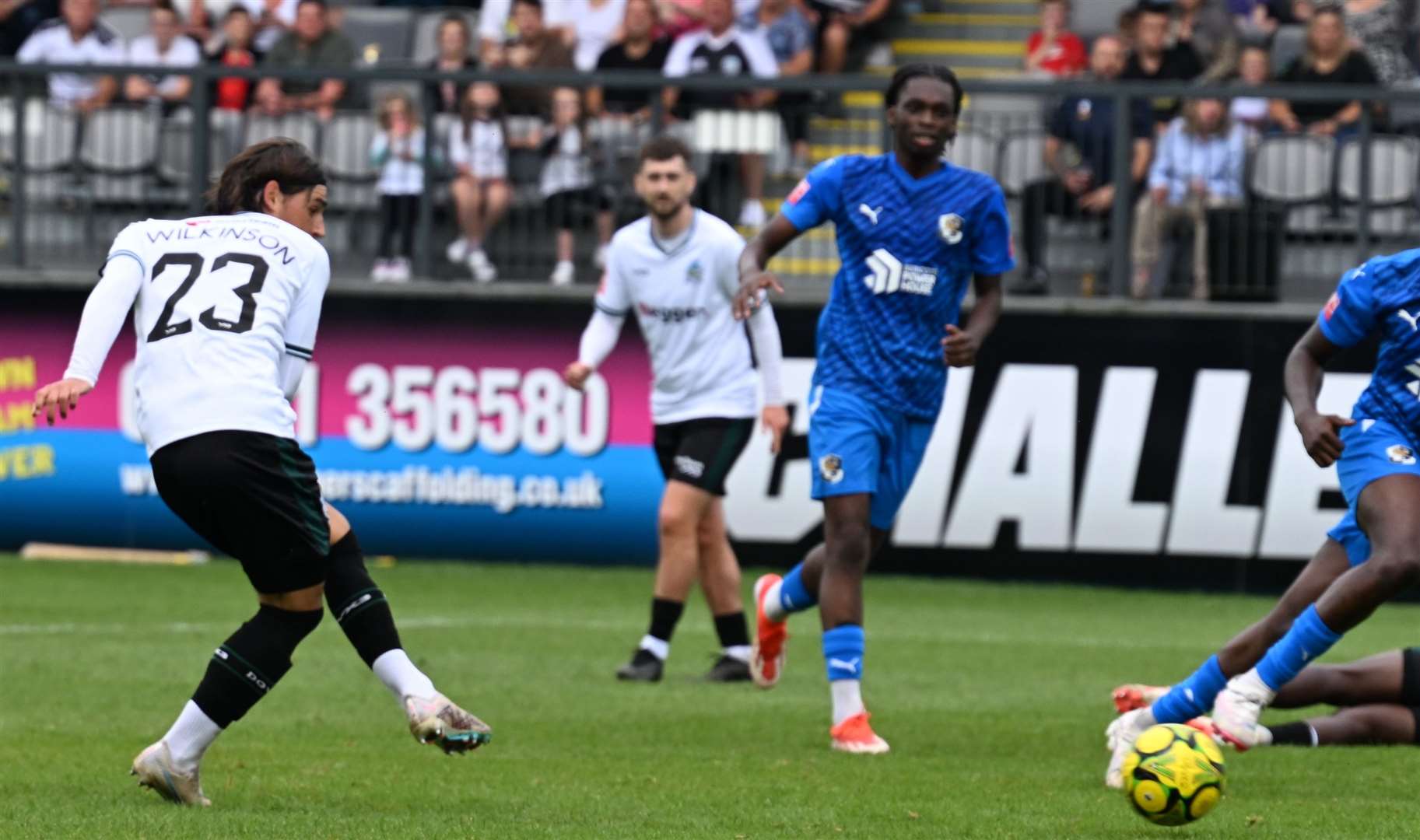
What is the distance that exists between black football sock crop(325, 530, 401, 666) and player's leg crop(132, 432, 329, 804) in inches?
2.8

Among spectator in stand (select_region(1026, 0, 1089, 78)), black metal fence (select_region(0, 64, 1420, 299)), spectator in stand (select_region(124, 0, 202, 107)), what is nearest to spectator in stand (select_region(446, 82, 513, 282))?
black metal fence (select_region(0, 64, 1420, 299))

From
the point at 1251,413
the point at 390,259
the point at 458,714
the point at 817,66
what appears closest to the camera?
the point at 458,714

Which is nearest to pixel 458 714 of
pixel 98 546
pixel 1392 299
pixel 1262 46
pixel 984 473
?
pixel 1392 299

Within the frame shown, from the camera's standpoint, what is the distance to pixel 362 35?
19281 millimetres

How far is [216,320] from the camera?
678 centimetres

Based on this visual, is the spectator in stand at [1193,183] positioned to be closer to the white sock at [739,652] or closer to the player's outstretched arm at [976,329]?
the white sock at [739,652]

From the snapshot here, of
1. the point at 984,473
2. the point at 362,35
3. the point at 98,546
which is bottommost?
the point at 98,546

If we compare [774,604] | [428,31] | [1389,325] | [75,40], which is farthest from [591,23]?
[1389,325]

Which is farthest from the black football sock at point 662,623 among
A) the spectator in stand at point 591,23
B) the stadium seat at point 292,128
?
the spectator in stand at point 591,23

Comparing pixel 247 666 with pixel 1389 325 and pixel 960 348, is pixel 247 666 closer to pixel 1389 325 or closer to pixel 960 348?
pixel 960 348

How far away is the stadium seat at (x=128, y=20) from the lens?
19797mm

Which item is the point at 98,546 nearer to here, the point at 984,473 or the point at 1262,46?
the point at 984,473

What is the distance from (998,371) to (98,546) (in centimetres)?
660

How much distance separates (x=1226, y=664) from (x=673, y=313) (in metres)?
4.27
